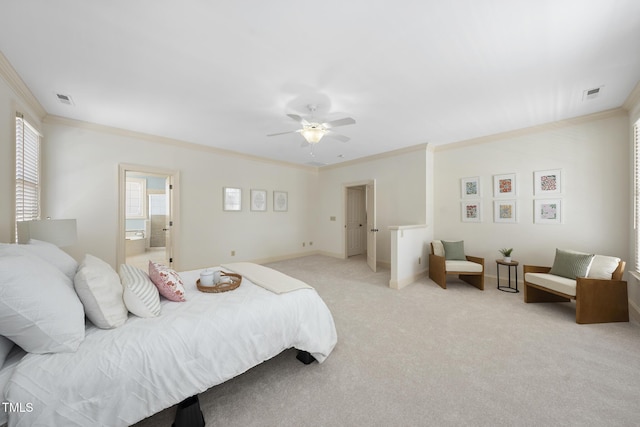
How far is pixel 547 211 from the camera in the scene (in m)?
3.69

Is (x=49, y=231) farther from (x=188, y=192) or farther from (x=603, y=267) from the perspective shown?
(x=603, y=267)

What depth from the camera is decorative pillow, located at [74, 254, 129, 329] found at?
132 cm

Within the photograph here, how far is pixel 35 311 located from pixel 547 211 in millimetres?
5615

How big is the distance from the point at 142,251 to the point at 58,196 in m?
3.96

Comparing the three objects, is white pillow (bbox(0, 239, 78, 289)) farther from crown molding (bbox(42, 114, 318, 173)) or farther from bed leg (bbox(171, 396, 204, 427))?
crown molding (bbox(42, 114, 318, 173))

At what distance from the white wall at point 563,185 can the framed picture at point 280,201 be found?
3.86m

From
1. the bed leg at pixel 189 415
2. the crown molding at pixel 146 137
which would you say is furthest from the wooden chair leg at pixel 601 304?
the crown molding at pixel 146 137

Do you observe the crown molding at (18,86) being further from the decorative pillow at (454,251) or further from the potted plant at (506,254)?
the potted plant at (506,254)

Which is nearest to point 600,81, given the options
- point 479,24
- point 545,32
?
point 545,32

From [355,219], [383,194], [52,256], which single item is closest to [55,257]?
[52,256]

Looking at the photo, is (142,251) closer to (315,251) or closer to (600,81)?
(315,251)

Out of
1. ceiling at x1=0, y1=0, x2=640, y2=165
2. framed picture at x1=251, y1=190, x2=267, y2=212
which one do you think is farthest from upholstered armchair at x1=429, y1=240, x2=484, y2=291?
framed picture at x1=251, y1=190, x2=267, y2=212

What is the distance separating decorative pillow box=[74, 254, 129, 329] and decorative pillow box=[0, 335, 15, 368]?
11.1 inches

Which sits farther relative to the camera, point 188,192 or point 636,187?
point 188,192
